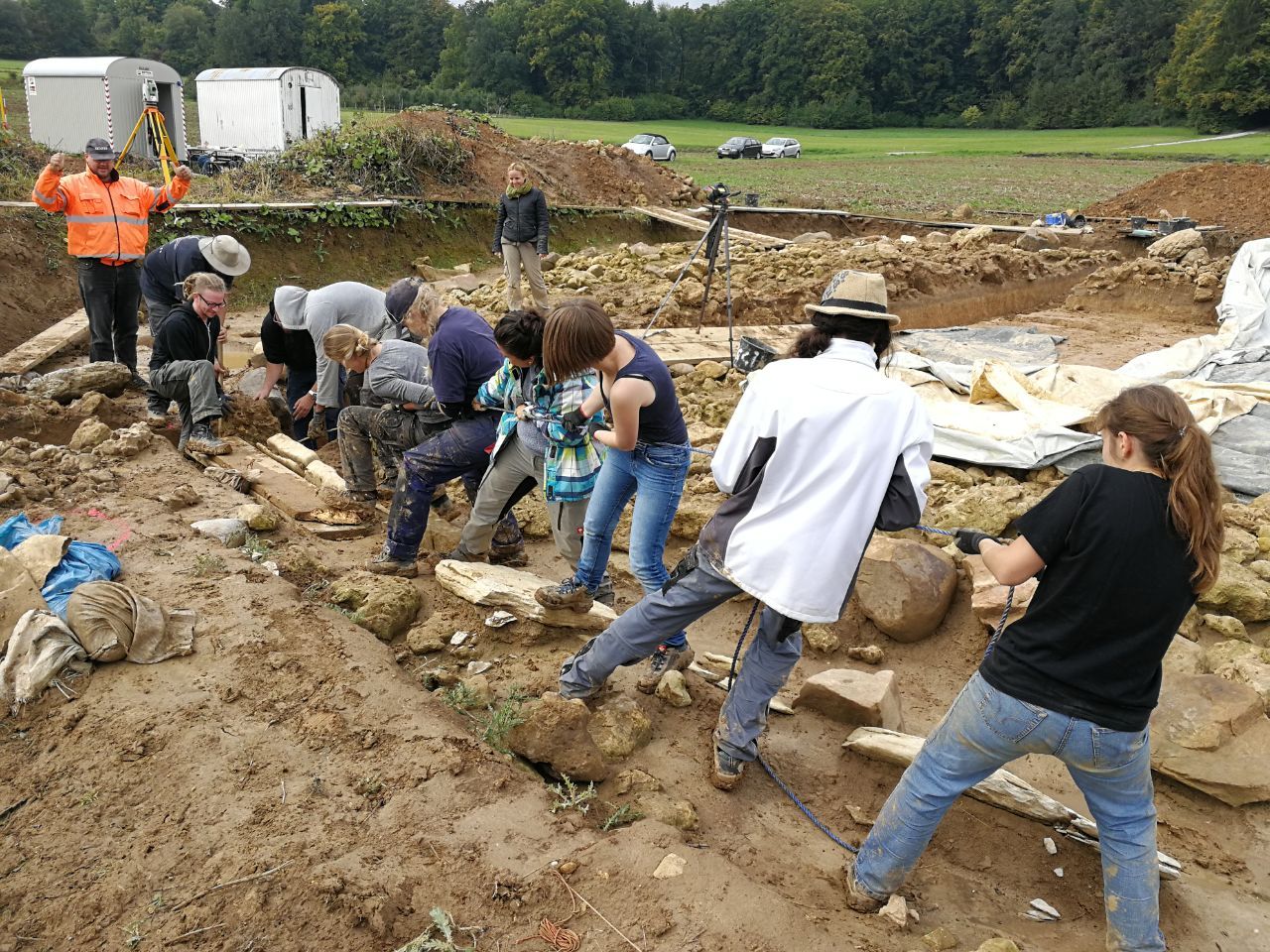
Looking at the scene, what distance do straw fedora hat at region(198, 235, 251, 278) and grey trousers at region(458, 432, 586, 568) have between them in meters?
3.31

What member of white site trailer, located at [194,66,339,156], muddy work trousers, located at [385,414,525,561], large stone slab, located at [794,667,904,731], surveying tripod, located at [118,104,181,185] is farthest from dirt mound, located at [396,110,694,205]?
large stone slab, located at [794,667,904,731]

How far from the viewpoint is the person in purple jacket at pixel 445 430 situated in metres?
4.77

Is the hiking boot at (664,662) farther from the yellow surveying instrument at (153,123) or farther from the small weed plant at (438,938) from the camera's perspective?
the yellow surveying instrument at (153,123)

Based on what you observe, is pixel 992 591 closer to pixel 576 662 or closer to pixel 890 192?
pixel 576 662

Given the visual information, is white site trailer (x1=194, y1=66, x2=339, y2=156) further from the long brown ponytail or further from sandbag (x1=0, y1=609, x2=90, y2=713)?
the long brown ponytail

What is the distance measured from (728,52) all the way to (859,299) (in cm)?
7641

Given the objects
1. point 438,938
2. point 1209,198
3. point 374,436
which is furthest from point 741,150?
point 438,938

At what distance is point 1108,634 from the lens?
2.43 m

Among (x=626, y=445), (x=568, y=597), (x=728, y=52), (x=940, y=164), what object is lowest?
(x=568, y=597)

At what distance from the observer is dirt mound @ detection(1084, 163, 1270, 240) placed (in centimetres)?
1773

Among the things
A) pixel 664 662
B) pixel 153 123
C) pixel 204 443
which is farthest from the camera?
pixel 153 123

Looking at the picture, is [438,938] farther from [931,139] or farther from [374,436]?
[931,139]

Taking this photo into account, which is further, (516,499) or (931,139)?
(931,139)

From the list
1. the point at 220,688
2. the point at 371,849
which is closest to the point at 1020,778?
the point at 371,849
